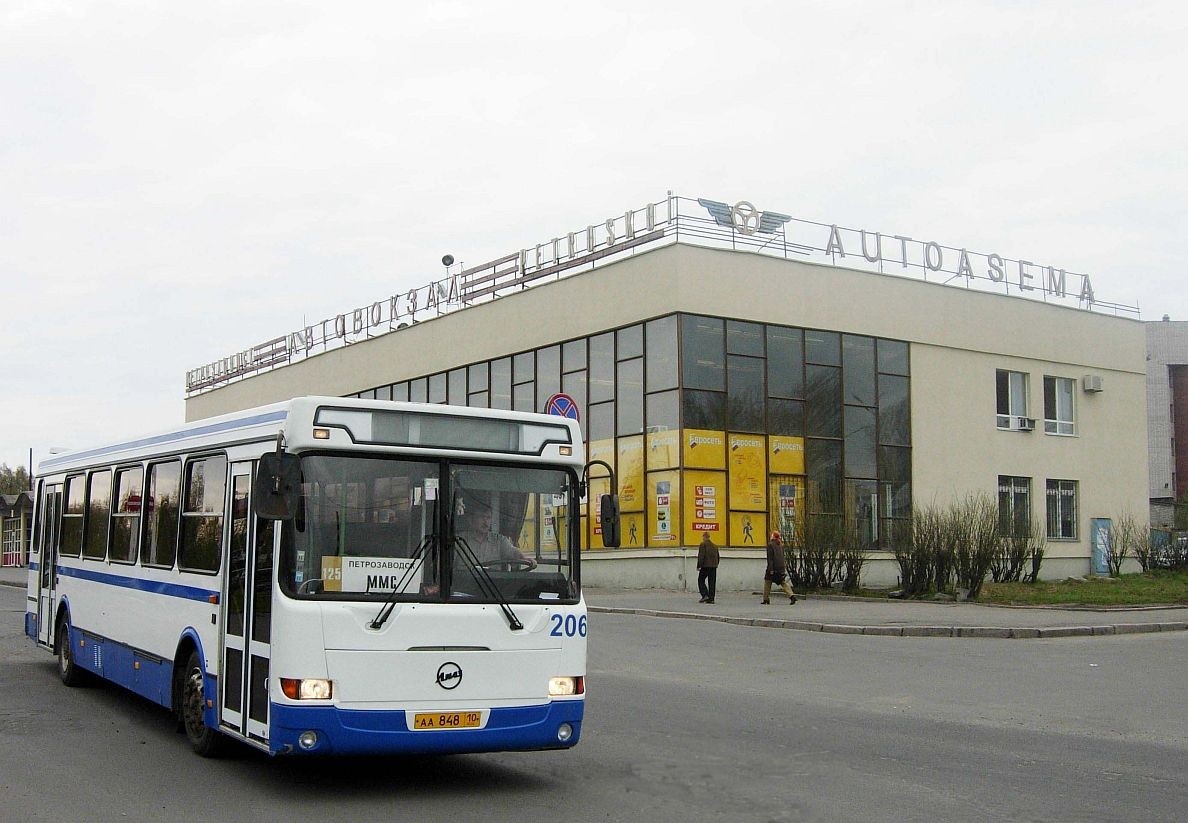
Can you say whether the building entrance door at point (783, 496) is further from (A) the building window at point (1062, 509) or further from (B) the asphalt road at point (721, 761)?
(B) the asphalt road at point (721, 761)

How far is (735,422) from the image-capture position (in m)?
36.5

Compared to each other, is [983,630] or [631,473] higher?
[631,473]

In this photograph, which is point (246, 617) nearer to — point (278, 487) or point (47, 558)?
point (278, 487)

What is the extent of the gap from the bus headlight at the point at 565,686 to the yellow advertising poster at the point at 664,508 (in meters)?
26.4

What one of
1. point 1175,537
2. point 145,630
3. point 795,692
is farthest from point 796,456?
point 145,630

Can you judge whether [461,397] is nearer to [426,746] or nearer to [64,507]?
[64,507]

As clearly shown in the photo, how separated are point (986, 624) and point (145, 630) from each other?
15096 millimetres

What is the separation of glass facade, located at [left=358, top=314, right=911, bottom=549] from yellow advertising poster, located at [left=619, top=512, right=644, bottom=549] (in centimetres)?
4

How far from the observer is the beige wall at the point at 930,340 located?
3709 cm

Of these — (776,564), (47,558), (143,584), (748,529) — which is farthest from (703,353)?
(143,584)

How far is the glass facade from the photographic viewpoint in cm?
3575

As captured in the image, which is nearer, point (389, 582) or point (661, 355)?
point (389, 582)

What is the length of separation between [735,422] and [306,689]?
29178 millimetres

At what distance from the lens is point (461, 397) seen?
44.0 meters
